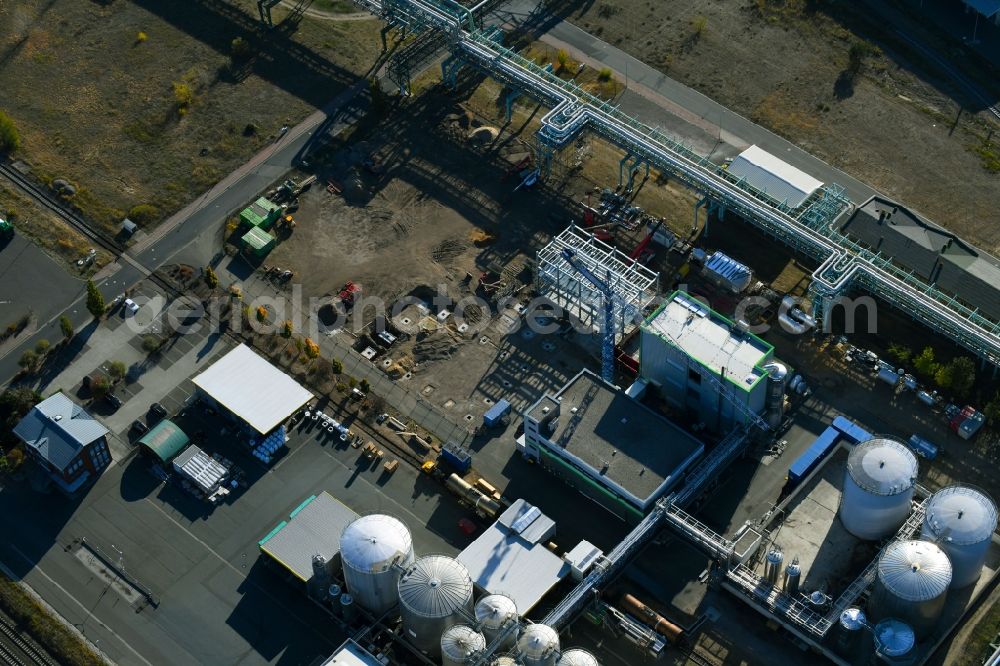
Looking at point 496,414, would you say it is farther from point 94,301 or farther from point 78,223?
point 78,223

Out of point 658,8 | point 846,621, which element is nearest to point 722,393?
point 846,621

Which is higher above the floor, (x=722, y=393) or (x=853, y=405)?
(x=853, y=405)

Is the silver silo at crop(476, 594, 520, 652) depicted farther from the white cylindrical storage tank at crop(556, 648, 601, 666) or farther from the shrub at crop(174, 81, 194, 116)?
the shrub at crop(174, 81, 194, 116)

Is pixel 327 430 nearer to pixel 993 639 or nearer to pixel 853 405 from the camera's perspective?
pixel 853 405

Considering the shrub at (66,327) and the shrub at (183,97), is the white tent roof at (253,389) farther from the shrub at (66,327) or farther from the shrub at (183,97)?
the shrub at (183,97)

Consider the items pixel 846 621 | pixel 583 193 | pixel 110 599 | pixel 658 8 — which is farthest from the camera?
pixel 658 8

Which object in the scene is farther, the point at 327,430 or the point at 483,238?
the point at 483,238

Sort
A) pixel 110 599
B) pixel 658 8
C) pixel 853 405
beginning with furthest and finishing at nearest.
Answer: pixel 658 8, pixel 853 405, pixel 110 599
